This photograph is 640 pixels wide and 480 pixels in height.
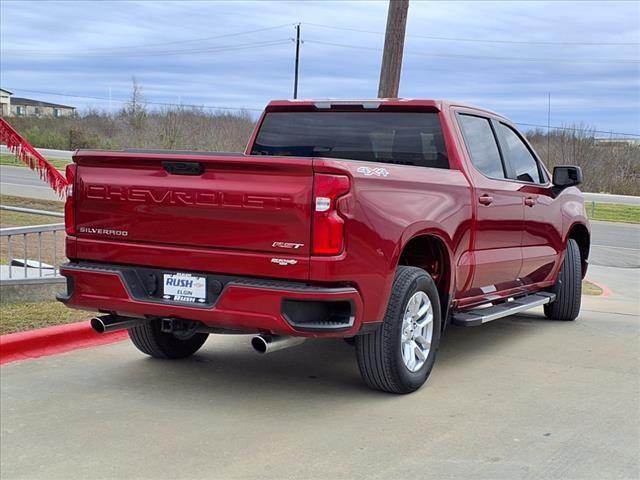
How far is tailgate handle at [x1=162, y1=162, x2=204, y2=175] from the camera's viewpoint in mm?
5098

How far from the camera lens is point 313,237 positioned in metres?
4.79

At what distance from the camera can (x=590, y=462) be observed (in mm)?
4414

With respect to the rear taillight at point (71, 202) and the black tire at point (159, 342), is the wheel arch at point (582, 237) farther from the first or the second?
the rear taillight at point (71, 202)

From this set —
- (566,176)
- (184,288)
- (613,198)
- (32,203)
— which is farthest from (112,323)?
(613,198)

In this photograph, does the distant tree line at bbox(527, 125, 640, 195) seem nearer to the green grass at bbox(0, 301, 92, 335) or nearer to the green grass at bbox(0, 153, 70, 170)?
the green grass at bbox(0, 301, 92, 335)

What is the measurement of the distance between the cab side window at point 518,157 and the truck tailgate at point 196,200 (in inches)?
125

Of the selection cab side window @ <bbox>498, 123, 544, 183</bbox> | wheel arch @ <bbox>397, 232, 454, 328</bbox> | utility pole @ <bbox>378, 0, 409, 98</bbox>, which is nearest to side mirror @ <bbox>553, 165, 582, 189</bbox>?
cab side window @ <bbox>498, 123, 544, 183</bbox>

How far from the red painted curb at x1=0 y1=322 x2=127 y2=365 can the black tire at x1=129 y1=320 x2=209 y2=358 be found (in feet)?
2.44

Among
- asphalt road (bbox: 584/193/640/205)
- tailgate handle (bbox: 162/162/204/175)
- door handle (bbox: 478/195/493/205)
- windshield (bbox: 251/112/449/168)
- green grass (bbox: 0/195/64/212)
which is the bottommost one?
green grass (bbox: 0/195/64/212)

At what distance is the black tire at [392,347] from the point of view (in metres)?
5.35

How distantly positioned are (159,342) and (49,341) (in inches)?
41.6

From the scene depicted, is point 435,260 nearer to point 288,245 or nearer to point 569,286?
point 288,245

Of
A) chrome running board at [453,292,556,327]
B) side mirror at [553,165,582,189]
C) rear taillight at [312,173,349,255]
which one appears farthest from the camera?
side mirror at [553,165,582,189]

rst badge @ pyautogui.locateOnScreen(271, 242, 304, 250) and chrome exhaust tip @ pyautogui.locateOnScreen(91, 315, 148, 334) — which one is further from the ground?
rst badge @ pyautogui.locateOnScreen(271, 242, 304, 250)
